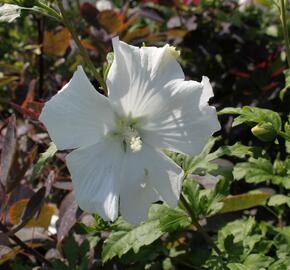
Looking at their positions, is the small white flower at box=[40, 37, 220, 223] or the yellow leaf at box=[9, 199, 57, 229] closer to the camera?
the small white flower at box=[40, 37, 220, 223]

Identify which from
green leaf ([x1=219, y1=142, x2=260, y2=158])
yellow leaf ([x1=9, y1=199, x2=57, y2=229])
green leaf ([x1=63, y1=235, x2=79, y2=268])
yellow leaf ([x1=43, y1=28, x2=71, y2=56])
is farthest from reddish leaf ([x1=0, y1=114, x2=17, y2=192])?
yellow leaf ([x1=43, y1=28, x2=71, y2=56])

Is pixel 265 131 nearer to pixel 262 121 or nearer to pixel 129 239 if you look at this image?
pixel 262 121

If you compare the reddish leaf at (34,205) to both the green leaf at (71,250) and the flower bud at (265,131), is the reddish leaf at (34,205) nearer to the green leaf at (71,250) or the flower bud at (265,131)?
the green leaf at (71,250)

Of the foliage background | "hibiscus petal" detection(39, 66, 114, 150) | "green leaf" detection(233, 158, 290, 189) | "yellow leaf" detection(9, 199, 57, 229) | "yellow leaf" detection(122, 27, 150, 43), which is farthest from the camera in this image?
"yellow leaf" detection(122, 27, 150, 43)

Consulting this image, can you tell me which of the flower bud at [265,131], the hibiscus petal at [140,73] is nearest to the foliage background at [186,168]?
the flower bud at [265,131]

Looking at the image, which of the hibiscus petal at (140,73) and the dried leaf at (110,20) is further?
the dried leaf at (110,20)

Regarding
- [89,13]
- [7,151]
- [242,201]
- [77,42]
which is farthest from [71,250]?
[89,13]

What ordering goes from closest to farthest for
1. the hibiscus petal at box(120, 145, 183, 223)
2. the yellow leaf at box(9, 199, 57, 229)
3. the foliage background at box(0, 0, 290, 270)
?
the hibiscus petal at box(120, 145, 183, 223), the foliage background at box(0, 0, 290, 270), the yellow leaf at box(9, 199, 57, 229)

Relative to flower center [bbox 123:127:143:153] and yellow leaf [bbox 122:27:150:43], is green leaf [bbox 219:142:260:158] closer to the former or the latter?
flower center [bbox 123:127:143:153]
